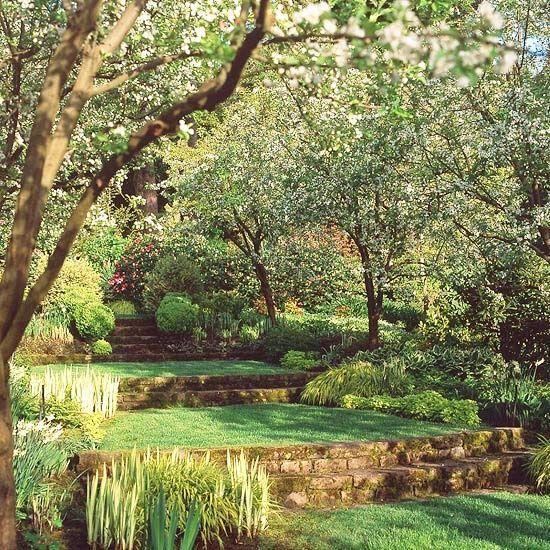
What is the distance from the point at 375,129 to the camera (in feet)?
47.9

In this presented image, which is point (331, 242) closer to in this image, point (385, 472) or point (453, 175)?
point (453, 175)

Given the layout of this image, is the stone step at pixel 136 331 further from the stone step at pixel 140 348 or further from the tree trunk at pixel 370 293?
the tree trunk at pixel 370 293

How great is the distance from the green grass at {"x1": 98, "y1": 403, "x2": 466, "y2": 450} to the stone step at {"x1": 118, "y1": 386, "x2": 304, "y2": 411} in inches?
18.5

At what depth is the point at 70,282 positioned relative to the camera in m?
20.4

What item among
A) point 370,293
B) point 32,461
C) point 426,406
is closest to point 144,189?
point 370,293

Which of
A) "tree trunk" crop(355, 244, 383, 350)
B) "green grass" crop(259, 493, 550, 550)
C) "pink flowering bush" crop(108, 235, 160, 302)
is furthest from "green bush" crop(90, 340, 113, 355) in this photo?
"green grass" crop(259, 493, 550, 550)

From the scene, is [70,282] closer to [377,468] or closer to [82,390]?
[82,390]

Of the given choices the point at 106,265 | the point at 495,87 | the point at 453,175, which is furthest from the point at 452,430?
the point at 106,265

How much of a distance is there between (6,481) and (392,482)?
Answer: 598cm

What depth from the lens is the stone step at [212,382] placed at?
14195 mm

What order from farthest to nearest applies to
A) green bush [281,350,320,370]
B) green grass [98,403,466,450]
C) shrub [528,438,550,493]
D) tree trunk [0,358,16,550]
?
green bush [281,350,320,370], green grass [98,403,466,450], shrub [528,438,550,493], tree trunk [0,358,16,550]

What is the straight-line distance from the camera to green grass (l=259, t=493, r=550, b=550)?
22.2 feet

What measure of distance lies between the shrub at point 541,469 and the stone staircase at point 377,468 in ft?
1.60

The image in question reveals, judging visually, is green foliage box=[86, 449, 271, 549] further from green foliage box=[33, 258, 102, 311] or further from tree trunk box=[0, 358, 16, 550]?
green foliage box=[33, 258, 102, 311]
